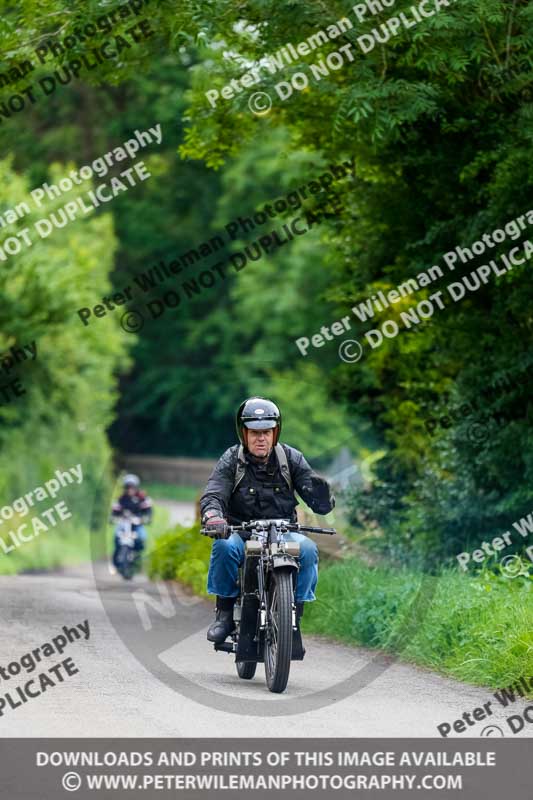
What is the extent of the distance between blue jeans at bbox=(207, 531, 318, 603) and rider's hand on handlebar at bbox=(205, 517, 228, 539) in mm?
404

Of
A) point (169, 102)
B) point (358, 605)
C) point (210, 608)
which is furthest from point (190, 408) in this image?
point (358, 605)

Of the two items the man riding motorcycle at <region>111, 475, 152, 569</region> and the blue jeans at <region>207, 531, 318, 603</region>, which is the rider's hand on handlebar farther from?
the man riding motorcycle at <region>111, 475, 152, 569</region>

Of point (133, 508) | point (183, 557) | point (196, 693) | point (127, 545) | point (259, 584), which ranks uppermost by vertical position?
point (133, 508)

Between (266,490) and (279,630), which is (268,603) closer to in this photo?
(279,630)

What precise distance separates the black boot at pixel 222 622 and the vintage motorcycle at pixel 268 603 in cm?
6

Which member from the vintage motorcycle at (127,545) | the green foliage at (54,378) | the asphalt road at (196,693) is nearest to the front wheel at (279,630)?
the asphalt road at (196,693)

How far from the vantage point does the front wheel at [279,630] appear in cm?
990

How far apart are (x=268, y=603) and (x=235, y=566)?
43cm

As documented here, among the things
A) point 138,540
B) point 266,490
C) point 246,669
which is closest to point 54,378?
point 138,540

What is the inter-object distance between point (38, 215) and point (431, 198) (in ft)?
51.7

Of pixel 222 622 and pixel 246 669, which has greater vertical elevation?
pixel 222 622

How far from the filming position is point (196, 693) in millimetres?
10180

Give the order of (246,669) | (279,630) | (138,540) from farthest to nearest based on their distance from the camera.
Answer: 1. (138,540)
2. (246,669)
3. (279,630)

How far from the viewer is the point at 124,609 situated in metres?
16.7
